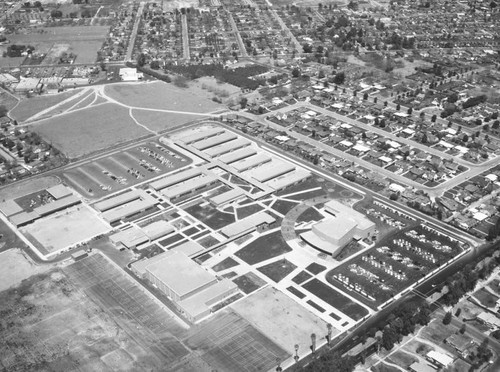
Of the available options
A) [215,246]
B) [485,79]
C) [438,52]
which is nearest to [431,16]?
[438,52]

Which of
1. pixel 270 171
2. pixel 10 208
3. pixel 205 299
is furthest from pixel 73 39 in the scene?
pixel 205 299

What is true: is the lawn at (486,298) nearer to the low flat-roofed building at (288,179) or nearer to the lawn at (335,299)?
the lawn at (335,299)

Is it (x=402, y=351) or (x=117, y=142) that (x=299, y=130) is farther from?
(x=402, y=351)

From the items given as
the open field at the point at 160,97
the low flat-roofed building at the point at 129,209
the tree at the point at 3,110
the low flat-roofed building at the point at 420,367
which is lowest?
the low flat-roofed building at the point at 420,367

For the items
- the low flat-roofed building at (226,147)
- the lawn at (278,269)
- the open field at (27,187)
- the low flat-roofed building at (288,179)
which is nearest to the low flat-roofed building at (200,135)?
the low flat-roofed building at (226,147)

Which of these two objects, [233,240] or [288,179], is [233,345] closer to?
[233,240]
